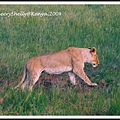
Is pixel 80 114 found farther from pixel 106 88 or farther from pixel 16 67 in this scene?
pixel 16 67

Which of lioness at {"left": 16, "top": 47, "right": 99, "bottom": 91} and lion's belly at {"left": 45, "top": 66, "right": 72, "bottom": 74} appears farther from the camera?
lion's belly at {"left": 45, "top": 66, "right": 72, "bottom": 74}

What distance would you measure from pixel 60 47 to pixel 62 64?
0.31 metres

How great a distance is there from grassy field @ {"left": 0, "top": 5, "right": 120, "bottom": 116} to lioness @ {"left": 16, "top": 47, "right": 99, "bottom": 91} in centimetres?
10

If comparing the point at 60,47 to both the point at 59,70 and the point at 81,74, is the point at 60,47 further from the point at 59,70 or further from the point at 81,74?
the point at 81,74

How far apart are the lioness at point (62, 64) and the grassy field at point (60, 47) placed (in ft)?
0.32

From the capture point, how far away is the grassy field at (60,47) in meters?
6.40

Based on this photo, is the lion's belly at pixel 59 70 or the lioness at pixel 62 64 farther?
the lion's belly at pixel 59 70

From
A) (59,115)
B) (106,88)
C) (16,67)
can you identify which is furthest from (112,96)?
(16,67)

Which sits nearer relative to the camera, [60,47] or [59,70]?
[59,70]

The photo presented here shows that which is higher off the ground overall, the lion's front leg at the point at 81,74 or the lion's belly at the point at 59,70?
the lion's belly at the point at 59,70

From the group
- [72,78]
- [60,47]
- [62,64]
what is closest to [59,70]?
[62,64]

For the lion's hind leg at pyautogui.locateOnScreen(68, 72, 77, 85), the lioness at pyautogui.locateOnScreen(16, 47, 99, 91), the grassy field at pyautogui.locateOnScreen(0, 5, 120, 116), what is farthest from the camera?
the lion's hind leg at pyautogui.locateOnScreen(68, 72, 77, 85)

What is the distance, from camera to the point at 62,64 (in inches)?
273

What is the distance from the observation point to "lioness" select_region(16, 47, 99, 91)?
6734 millimetres
